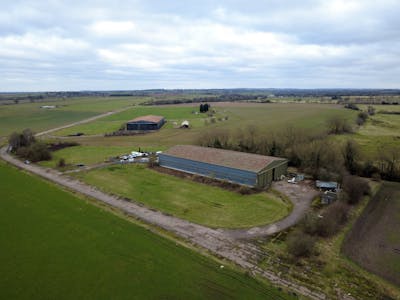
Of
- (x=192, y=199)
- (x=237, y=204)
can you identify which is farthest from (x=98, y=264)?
(x=237, y=204)

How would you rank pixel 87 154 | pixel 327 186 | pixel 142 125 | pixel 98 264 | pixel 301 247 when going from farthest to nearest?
pixel 142 125, pixel 87 154, pixel 327 186, pixel 301 247, pixel 98 264

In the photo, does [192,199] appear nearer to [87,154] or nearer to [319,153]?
[319,153]

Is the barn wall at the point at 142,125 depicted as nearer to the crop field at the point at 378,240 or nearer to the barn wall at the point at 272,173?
the barn wall at the point at 272,173

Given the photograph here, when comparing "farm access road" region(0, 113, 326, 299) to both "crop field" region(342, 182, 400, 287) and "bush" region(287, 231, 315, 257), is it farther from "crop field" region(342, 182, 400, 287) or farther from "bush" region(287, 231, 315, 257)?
"crop field" region(342, 182, 400, 287)

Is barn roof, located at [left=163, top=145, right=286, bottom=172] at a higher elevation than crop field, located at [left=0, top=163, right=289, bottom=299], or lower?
higher

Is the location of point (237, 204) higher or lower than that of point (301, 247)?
lower

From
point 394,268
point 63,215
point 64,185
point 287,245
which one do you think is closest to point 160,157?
point 64,185

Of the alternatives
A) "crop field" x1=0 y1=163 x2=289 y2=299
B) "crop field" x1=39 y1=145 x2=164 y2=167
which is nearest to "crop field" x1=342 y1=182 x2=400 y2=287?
"crop field" x1=0 y1=163 x2=289 y2=299

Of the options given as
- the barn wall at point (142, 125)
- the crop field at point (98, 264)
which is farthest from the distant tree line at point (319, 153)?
the barn wall at point (142, 125)
